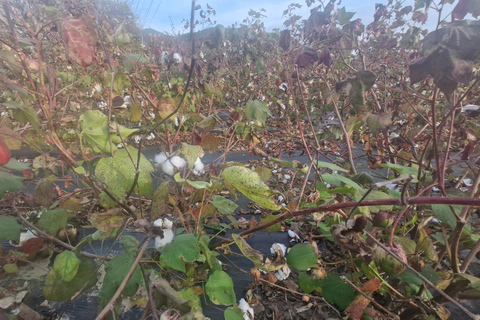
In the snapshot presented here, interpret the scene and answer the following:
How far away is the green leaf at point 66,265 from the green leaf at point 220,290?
1.35 feet

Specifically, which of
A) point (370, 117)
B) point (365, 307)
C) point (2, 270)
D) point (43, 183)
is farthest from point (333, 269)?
point (2, 270)

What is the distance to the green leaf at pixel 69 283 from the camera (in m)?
0.81

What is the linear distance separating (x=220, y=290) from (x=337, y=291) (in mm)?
443

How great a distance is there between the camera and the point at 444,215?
76 centimetres

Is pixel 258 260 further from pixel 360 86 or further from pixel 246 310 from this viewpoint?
pixel 360 86

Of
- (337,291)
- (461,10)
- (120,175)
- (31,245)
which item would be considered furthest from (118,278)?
(461,10)

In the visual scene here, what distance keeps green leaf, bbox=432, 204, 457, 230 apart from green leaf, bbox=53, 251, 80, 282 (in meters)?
1.08

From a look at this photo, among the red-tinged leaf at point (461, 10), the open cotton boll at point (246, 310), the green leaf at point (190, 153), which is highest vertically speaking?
the red-tinged leaf at point (461, 10)

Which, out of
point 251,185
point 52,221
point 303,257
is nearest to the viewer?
point 251,185

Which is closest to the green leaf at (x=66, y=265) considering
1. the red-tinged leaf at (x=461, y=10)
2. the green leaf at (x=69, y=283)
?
the green leaf at (x=69, y=283)

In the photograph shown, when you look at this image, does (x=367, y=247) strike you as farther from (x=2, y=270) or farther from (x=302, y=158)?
(x=302, y=158)

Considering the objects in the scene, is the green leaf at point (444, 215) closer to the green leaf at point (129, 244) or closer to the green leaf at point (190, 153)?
the green leaf at point (190, 153)

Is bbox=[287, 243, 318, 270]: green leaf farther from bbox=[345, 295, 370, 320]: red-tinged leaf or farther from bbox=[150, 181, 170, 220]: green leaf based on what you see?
bbox=[150, 181, 170, 220]: green leaf

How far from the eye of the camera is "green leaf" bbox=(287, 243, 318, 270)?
909mm
